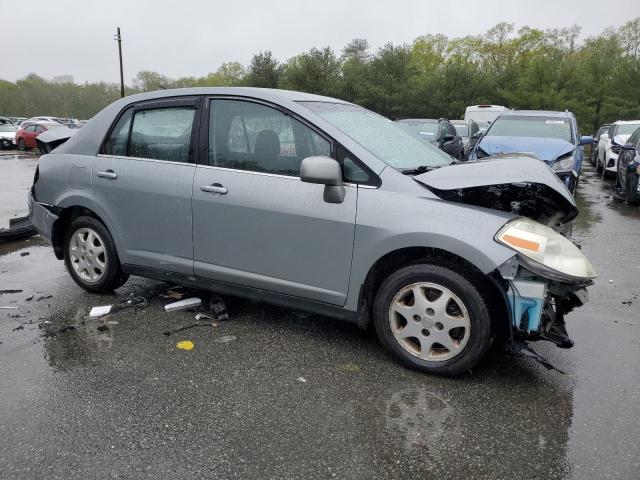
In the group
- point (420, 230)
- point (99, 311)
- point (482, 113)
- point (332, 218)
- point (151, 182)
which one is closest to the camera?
point (420, 230)

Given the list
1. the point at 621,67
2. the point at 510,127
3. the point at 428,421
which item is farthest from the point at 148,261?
the point at 621,67

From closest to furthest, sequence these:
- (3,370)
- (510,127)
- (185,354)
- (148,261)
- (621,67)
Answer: (3,370)
(185,354)
(148,261)
(510,127)
(621,67)

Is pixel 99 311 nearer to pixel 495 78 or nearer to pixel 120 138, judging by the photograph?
pixel 120 138

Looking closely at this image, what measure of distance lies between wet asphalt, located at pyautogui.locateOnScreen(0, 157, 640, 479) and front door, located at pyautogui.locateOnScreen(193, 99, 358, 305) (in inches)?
20.6

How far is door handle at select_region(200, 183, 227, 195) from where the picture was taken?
12.7 ft

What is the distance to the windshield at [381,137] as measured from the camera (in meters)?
3.72

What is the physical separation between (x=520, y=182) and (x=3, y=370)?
3.47 m

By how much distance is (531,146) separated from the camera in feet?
30.9

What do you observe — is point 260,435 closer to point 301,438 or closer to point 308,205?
point 301,438

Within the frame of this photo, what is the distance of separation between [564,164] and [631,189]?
1821mm

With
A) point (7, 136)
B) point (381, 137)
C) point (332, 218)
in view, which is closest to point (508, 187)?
point (381, 137)

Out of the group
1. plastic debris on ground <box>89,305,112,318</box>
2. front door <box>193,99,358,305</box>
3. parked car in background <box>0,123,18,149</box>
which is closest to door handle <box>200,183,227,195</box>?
front door <box>193,99,358,305</box>

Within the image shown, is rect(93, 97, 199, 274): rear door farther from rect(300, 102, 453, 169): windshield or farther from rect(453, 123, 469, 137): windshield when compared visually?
rect(453, 123, 469, 137): windshield

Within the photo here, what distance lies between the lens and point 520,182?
124 inches
